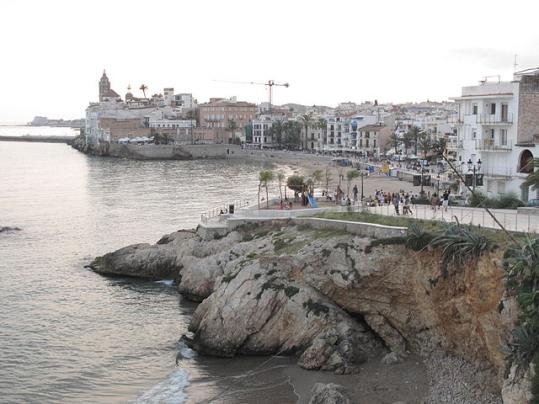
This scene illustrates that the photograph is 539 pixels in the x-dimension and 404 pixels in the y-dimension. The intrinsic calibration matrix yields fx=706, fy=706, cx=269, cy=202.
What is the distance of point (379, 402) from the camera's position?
21984 millimetres

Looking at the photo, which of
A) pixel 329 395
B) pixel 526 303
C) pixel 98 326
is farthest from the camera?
pixel 98 326

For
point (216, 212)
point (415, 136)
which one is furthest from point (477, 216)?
point (415, 136)

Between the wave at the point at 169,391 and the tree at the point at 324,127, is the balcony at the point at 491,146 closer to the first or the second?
the wave at the point at 169,391

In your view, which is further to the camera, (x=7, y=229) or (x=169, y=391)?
(x=7, y=229)

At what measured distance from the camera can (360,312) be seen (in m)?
27.0

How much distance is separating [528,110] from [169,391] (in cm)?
2540

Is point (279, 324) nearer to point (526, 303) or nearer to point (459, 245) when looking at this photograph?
point (459, 245)

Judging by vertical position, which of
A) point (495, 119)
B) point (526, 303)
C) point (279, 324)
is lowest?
→ point (279, 324)

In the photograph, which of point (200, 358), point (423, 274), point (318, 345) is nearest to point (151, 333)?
point (200, 358)

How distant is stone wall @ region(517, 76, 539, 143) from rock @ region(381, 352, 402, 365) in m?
18.7

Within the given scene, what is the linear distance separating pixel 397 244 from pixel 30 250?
2866 cm

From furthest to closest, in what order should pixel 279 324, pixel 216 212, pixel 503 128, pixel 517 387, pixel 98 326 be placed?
1. pixel 216 212
2. pixel 503 128
3. pixel 98 326
4. pixel 279 324
5. pixel 517 387

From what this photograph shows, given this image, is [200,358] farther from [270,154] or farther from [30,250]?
[270,154]

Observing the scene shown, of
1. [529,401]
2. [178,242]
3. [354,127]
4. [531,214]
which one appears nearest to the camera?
[529,401]
